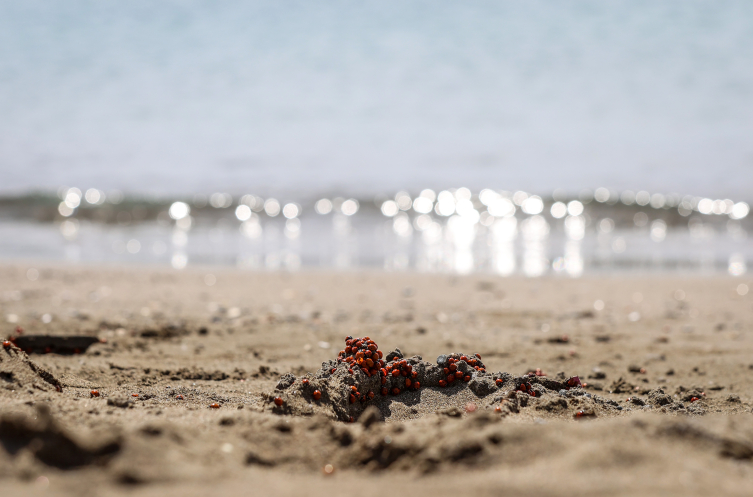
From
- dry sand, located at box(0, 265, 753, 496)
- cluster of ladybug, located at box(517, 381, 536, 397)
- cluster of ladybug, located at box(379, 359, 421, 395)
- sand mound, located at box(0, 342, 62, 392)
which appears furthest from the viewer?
cluster of ladybug, located at box(379, 359, 421, 395)

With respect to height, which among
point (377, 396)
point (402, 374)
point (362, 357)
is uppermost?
point (362, 357)

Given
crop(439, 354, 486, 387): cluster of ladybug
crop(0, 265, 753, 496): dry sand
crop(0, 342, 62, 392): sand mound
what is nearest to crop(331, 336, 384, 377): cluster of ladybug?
crop(0, 265, 753, 496): dry sand

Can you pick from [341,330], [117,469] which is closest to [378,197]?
[341,330]

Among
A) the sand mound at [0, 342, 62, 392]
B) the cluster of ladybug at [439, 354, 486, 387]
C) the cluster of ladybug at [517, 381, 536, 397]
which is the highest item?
the sand mound at [0, 342, 62, 392]

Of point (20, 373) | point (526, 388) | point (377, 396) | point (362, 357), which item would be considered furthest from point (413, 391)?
point (20, 373)

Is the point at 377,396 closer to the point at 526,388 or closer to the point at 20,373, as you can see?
the point at 526,388

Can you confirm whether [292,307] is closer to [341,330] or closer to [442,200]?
[341,330]

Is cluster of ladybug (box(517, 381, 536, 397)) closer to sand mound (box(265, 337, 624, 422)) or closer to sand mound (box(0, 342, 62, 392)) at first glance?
sand mound (box(265, 337, 624, 422))
